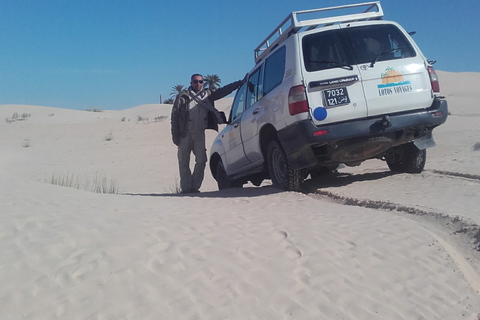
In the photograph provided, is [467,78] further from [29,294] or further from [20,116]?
[29,294]

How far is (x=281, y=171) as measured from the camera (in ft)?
23.0

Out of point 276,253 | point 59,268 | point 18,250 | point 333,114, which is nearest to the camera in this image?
point 59,268

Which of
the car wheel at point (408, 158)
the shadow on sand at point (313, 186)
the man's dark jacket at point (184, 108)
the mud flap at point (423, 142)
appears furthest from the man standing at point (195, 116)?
the mud flap at point (423, 142)

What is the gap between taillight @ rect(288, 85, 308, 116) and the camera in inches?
231

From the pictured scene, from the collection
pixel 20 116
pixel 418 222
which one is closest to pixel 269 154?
pixel 418 222

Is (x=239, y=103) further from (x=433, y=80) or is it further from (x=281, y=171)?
(x=433, y=80)

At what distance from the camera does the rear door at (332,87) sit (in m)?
5.88

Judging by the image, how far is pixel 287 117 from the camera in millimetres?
6125

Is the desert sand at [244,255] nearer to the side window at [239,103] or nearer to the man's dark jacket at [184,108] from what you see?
the side window at [239,103]

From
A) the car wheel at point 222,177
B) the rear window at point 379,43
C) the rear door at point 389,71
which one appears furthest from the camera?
the car wheel at point 222,177

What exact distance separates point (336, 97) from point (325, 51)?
67 centimetres

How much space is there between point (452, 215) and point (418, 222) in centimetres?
32

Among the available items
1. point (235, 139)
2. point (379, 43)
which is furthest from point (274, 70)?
point (235, 139)

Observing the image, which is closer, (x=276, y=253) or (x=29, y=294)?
(x=29, y=294)
